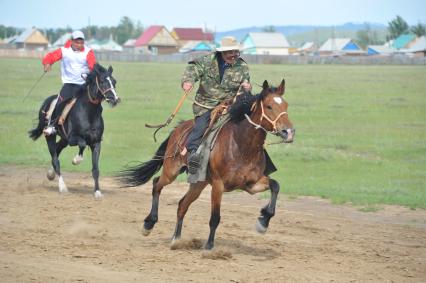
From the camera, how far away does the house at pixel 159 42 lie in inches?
6344

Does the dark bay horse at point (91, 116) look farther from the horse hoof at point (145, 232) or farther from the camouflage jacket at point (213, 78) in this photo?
the camouflage jacket at point (213, 78)

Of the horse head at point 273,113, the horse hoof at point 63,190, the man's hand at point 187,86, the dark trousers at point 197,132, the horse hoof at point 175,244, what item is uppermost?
the man's hand at point 187,86

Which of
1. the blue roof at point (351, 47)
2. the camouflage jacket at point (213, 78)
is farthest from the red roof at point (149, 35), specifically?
the camouflage jacket at point (213, 78)

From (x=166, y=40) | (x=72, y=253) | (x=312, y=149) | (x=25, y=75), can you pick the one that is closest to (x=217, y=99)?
(x=72, y=253)

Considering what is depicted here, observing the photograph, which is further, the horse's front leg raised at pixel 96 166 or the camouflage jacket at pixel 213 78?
the horse's front leg raised at pixel 96 166

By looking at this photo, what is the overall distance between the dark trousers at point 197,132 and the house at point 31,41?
158 metres

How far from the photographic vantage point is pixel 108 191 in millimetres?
15883

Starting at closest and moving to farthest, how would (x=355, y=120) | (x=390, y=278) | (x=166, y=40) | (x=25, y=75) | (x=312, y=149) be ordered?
(x=390, y=278)
(x=312, y=149)
(x=355, y=120)
(x=25, y=75)
(x=166, y=40)

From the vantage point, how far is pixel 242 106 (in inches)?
398

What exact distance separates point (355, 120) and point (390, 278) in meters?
20.8

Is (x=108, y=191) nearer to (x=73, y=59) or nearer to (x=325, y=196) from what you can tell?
(x=73, y=59)

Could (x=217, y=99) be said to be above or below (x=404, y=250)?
above

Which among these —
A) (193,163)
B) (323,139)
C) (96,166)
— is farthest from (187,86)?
(323,139)

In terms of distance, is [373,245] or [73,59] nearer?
[373,245]
